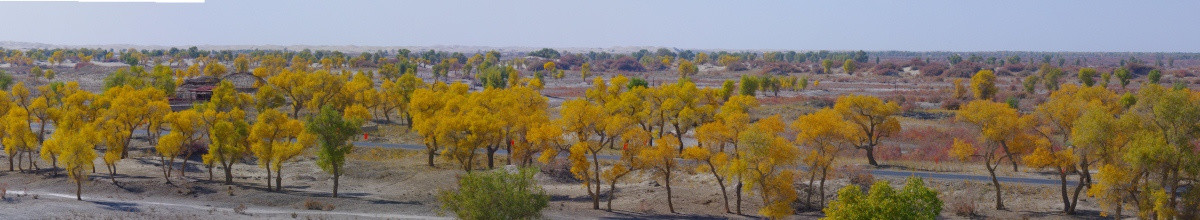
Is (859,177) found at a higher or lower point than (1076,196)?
lower

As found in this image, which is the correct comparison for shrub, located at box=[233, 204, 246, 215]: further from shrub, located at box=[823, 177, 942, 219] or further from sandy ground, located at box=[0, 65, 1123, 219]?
shrub, located at box=[823, 177, 942, 219]

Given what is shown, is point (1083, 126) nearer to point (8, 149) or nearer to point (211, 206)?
point (211, 206)

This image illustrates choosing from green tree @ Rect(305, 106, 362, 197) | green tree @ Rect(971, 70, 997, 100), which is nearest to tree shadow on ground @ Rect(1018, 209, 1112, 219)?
green tree @ Rect(305, 106, 362, 197)

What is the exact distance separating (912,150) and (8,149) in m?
62.3

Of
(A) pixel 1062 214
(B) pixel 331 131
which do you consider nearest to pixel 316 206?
(B) pixel 331 131

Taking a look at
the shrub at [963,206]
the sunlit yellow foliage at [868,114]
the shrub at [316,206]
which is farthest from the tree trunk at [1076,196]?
the shrub at [316,206]

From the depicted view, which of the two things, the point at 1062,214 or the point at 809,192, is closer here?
the point at 1062,214

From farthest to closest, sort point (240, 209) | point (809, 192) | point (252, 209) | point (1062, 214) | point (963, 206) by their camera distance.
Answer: point (809, 192) < point (963, 206) < point (252, 209) < point (1062, 214) < point (240, 209)

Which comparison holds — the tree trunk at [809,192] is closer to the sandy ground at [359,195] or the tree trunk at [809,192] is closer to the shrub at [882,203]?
the sandy ground at [359,195]

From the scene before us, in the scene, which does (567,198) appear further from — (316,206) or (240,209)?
(240,209)

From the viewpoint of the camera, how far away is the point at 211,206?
46.7 meters

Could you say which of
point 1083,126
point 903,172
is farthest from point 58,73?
point 1083,126

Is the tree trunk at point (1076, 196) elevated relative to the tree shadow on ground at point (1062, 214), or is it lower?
elevated

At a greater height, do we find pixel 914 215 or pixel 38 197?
pixel 914 215
